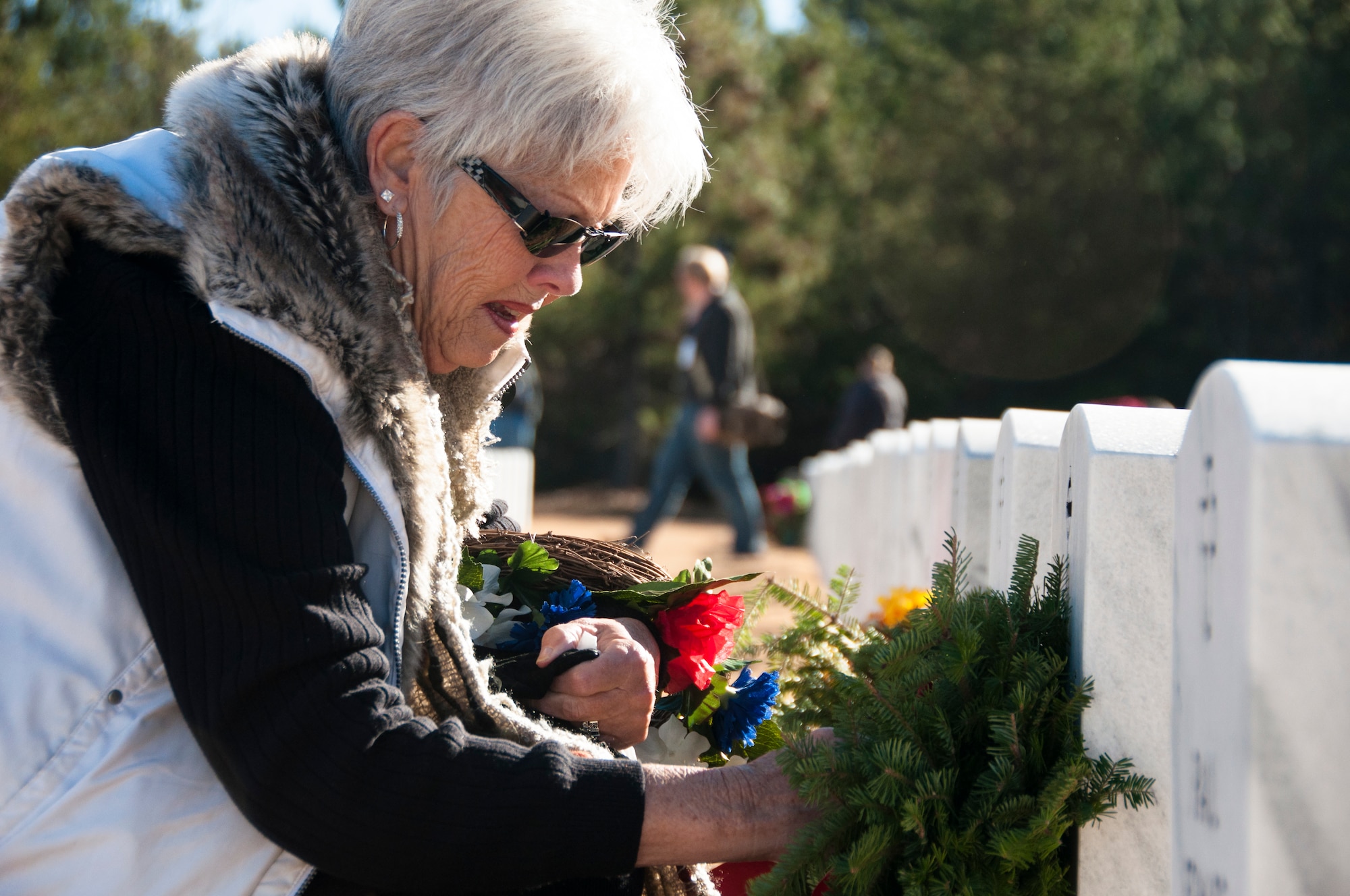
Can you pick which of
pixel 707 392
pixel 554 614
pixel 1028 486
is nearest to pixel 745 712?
pixel 554 614

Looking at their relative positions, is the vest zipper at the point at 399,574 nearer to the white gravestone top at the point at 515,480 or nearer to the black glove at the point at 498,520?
the black glove at the point at 498,520

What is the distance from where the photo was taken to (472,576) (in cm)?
186

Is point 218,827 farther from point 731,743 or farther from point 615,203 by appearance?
point 615,203

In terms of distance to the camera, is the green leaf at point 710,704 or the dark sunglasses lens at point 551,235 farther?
the green leaf at point 710,704

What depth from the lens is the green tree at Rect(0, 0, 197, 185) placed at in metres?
9.76

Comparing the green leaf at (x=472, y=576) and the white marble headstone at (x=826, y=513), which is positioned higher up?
the green leaf at (x=472, y=576)

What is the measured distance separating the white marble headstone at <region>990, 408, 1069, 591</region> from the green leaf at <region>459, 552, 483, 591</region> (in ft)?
2.62

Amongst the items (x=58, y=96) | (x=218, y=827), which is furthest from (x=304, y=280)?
(x=58, y=96)

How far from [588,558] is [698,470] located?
760 cm

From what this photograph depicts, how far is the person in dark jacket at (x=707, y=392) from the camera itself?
8828mm

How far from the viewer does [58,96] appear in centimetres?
1067

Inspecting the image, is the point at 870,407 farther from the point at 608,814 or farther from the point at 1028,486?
the point at 608,814

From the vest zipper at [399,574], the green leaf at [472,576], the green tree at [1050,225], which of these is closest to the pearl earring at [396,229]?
the vest zipper at [399,574]

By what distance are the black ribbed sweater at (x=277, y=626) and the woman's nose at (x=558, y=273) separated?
51cm
